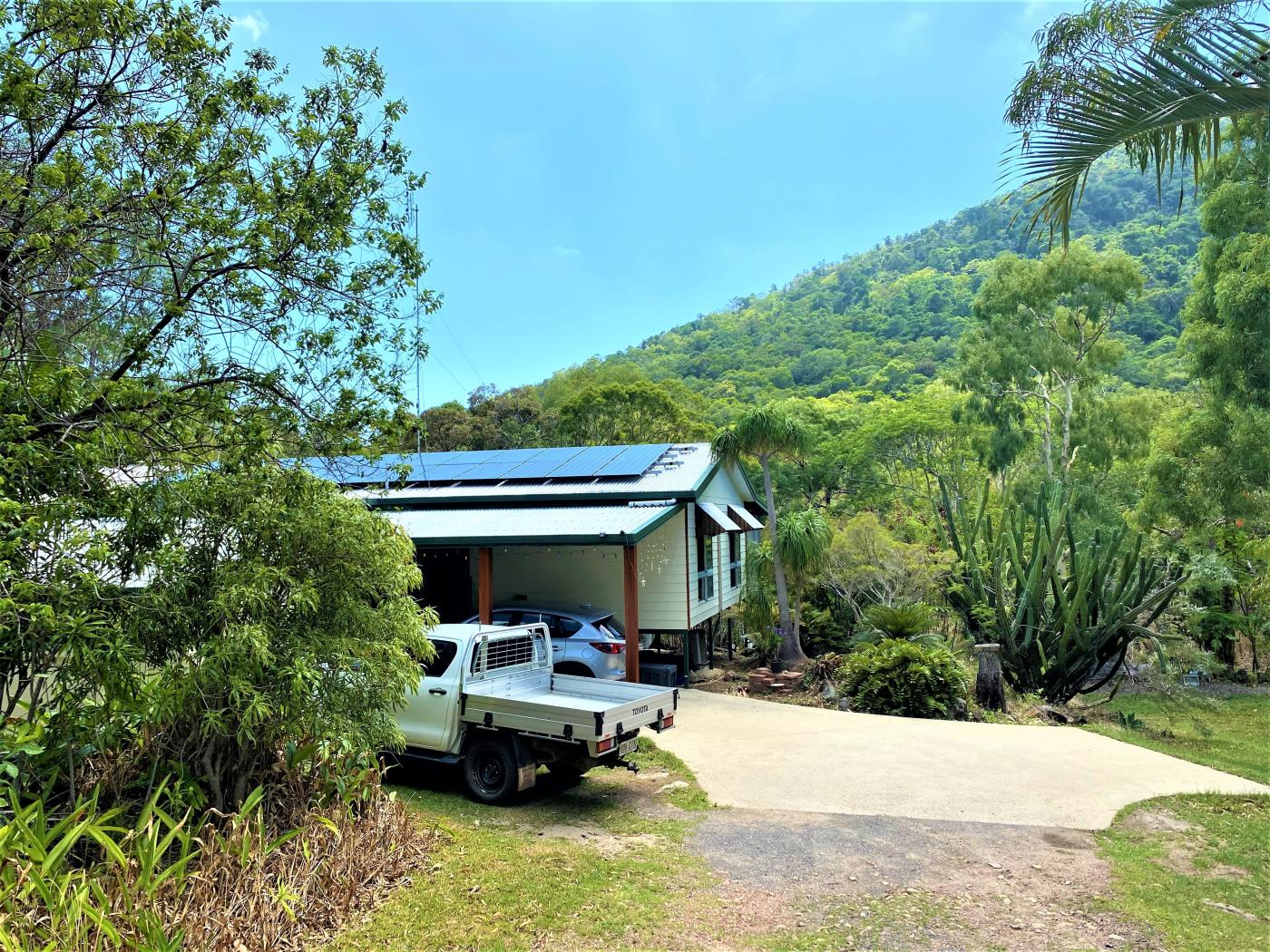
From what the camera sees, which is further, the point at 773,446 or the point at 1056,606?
the point at 773,446

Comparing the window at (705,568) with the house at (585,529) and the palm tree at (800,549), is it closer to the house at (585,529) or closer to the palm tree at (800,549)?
the house at (585,529)

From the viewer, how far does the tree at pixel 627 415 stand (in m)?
34.2

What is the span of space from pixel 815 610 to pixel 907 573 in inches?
104

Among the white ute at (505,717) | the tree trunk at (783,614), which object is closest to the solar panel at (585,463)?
the tree trunk at (783,614)

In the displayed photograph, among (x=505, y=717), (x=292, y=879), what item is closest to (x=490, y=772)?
(x=505, y=717)

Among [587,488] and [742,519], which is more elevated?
[587,488]

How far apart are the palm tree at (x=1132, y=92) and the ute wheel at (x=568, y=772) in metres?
6.48

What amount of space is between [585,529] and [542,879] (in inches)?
294

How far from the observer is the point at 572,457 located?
17.6 metres

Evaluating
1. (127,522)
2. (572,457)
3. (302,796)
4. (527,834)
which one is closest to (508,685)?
(527,834)

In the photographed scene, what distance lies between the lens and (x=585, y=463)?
1692 cm

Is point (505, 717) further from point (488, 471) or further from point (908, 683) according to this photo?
point (488, 471)

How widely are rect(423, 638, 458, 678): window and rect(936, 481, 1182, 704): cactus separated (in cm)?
990

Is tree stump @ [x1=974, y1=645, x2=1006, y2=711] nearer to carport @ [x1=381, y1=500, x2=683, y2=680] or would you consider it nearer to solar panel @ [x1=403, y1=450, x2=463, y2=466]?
carport @ [x1=381, y1=500, x2=683, y2=680]
